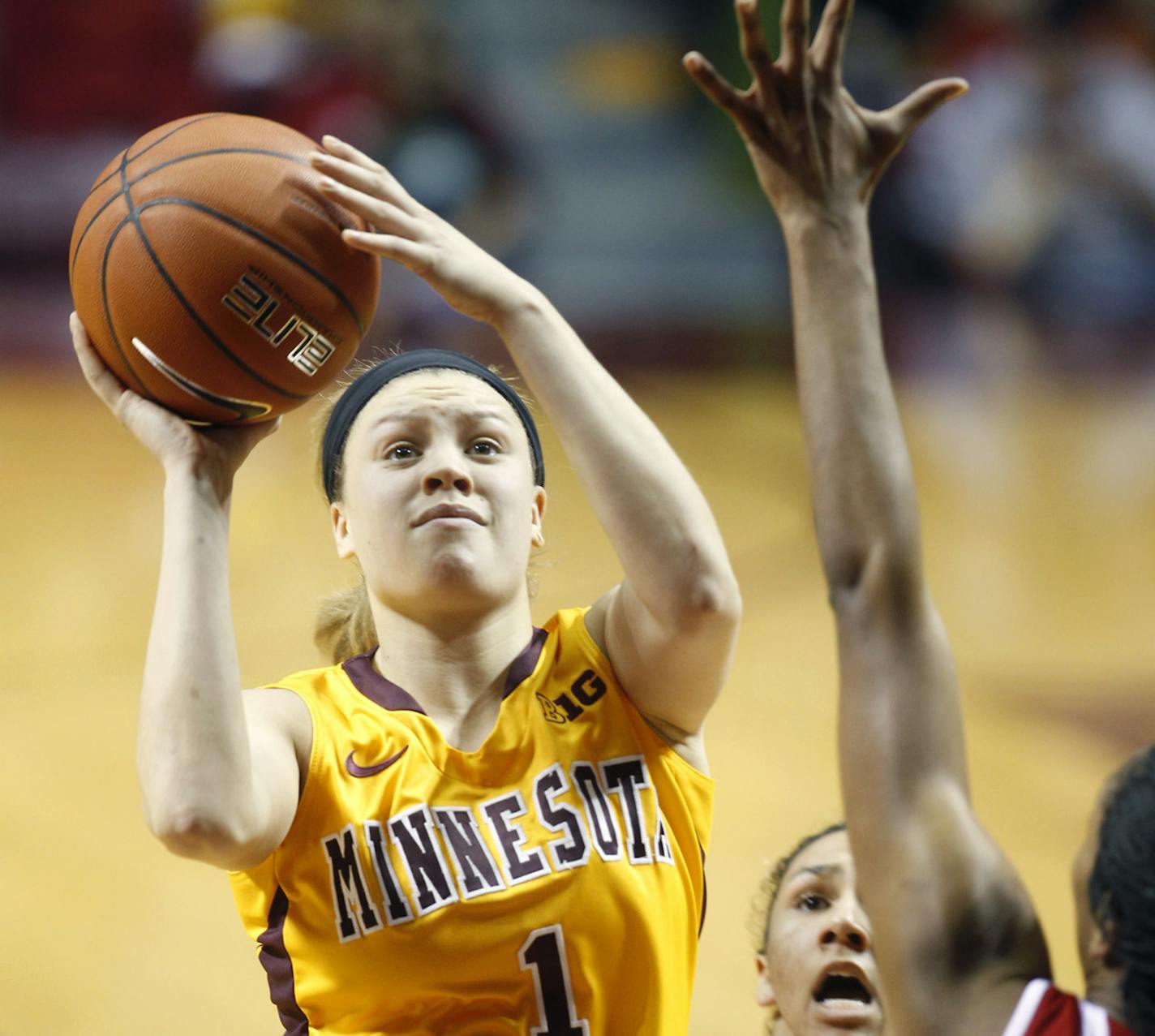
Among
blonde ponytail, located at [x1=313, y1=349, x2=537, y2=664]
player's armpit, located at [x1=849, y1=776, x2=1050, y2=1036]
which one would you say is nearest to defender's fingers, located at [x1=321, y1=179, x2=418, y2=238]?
blonde ponytail, located at [x1=313, y1=349, x2=537, y2=664]

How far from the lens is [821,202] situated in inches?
68.9

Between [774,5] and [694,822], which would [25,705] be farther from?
[774,5]

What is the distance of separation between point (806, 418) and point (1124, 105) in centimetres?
1240

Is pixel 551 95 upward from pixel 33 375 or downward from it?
upward

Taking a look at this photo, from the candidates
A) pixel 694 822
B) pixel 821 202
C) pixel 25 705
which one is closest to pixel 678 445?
pixel 25 705

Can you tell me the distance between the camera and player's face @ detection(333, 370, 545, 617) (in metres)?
2.54

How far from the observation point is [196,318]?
8.41 feet

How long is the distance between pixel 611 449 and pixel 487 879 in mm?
652

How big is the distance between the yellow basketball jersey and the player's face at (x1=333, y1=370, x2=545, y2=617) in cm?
20

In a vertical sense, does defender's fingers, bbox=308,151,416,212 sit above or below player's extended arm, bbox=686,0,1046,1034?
above

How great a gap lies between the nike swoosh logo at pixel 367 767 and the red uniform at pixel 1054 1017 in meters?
1.11

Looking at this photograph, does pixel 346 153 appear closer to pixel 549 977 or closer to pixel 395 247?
pixel 395 247

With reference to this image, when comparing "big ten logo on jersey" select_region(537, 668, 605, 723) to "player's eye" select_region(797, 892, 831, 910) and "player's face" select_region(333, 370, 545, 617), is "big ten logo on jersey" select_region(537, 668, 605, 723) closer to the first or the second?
"player's face" select_region(333, 370, 545, 617)

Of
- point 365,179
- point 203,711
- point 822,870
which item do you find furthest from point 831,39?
point 822,870
